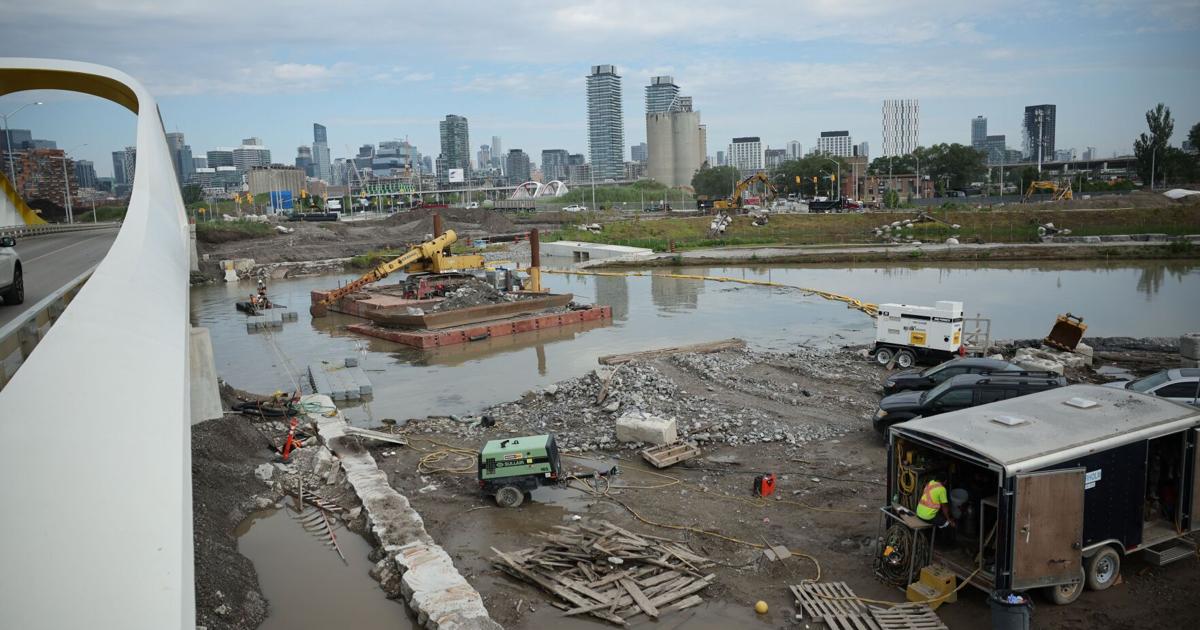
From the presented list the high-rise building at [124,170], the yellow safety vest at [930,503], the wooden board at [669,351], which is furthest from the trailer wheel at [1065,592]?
the high-rise building at [124,170]

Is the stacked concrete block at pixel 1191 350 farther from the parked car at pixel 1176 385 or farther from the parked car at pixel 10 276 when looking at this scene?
the parked car at pixel 10 276

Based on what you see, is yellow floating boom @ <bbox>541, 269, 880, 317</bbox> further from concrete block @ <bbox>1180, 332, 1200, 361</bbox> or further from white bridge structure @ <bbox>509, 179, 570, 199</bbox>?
white bridge structure @ <bbox>509, 179, 570, 199</bbox>

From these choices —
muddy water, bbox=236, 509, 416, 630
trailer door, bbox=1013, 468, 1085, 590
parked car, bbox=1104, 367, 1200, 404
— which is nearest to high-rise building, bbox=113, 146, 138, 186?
muddy water, bbox=236, 509, 416, 630

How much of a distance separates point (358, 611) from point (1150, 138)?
330 ft

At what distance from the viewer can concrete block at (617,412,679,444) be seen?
46.9 ft

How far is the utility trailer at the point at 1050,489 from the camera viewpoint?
7945 millimetres

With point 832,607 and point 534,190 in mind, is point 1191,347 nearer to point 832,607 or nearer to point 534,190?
point 832,607

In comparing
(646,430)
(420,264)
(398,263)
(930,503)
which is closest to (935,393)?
(646,430)

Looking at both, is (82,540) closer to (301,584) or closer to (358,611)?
(358,611)

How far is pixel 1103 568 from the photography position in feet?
28.3

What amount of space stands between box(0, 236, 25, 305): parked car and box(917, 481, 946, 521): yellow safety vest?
31.9ft

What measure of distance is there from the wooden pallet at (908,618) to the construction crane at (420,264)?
29.9 m

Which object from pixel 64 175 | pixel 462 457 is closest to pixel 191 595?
pixel 462 457

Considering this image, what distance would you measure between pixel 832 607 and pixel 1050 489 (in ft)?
8.38
